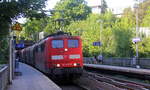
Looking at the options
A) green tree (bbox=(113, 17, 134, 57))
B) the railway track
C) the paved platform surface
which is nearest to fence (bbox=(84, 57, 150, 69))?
green tree (bbox=(113, 17, 134, 57))

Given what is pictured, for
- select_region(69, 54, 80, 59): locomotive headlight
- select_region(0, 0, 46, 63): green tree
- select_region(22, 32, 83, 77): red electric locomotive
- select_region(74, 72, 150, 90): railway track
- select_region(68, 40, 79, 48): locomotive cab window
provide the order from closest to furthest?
1. select_region(0, 0, 46, 63): green tree
2. select_region(74, 72, 150, 90): railway track
3. select_region(22, 32, 83, 77): red electric locomotive
4. select_region(69, 54, 80, 59): locomotive headlight
5. select_region(68, 40, 79, 48): locomotive cab window

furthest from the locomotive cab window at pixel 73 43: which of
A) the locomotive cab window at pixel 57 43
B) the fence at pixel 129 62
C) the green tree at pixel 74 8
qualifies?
the green tree at pixel 74 8

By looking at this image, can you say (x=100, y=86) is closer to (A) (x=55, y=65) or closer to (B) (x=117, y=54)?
(A) (x=55, y=65)

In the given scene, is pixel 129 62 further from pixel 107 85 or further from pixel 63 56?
pixel 107 85

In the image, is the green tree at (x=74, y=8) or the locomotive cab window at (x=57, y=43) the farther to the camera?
the green tree at (x=74, y=8)

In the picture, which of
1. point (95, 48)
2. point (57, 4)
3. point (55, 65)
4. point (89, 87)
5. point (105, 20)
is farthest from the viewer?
point (57, 4)

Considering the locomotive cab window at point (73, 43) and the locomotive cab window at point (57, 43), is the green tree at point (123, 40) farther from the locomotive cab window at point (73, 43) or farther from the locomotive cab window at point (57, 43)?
the locomotive cab window at point (57, 43)

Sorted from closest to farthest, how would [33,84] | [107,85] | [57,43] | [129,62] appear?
1. [107,85]
2. [33,84]
3. [57,43]
4. [129,62]

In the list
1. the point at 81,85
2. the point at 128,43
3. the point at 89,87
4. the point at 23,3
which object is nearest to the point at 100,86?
the point at 89,87

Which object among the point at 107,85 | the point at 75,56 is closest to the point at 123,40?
the point at 75,56

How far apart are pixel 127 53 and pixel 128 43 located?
171 centimetres

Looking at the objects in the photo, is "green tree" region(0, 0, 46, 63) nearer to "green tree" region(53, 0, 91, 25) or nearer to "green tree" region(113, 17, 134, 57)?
"green tree" region(113, 17, 134, 57)

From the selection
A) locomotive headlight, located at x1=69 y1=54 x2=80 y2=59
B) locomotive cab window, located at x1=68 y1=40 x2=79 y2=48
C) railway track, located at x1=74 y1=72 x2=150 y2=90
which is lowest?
railway track, located at x1=74 y1=72 x2=150 y2=90

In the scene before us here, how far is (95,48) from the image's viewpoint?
5362cm
